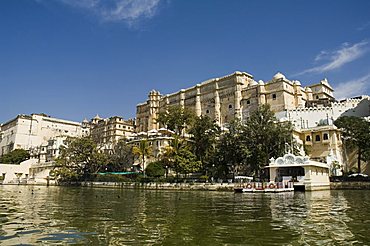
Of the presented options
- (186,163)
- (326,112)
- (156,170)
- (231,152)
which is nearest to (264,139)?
(231,152)

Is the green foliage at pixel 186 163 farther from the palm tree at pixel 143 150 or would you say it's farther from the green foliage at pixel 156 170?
the palm tree at pixel 143 150

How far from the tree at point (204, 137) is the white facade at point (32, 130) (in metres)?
72.4

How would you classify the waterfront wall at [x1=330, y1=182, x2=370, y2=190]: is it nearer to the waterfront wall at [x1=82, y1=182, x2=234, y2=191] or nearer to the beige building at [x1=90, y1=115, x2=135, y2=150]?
the waterfront wall at [x1=82, y1=182, x2=234, y2=191]

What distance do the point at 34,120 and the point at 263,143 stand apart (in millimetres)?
96871

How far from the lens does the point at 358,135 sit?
157 ft

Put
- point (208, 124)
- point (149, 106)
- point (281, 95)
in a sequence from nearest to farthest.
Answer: point (208, 124), point (281, 95), point (149, 106)

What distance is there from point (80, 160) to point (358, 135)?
46.0 metres

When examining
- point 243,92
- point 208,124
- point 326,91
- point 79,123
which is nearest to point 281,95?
point 243,92

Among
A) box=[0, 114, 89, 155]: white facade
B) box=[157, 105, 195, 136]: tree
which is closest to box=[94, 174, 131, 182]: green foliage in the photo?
box=[157, 105, 195, 136]: tree

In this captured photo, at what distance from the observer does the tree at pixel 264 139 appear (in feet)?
143

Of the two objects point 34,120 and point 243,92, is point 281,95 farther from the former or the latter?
point 34,120

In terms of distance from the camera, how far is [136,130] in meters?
103

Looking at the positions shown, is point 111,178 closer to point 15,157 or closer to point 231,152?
point 231,152

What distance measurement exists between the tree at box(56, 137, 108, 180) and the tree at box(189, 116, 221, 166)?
1914 centimetres
